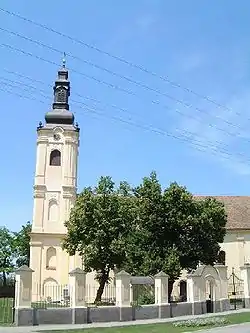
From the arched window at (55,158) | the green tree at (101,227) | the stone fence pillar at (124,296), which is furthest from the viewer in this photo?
the arched window at (55,158)

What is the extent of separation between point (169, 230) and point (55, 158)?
845 inches

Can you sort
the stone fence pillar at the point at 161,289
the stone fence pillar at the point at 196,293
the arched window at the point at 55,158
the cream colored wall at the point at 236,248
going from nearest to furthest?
the stone fence pillar at the point at 161,289 < the stone fence pillar at the point at 196,293 < the cream colored wall at the point at 236,248 < the arched window at the point at 55,158

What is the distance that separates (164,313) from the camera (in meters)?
25.1

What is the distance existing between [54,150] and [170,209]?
71.2 ft

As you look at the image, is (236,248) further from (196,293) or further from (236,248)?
(196,293)

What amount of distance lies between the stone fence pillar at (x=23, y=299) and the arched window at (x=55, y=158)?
29.5 meters

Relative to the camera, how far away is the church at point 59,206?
46438mm

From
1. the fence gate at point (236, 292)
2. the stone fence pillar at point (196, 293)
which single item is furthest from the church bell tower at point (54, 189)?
the stone fence pillar at point (196, 293)

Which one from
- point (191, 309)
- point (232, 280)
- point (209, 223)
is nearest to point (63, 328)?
point (191, 309)

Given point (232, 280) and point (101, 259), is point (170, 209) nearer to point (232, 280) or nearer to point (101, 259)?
point (101, 259)

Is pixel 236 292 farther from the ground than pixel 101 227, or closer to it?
closer to it

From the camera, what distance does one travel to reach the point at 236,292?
1521 inches

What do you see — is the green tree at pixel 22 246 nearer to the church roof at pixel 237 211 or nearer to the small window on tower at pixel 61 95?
the small window on tower at pixel 61 95

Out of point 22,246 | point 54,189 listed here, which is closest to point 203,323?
point 54,189
